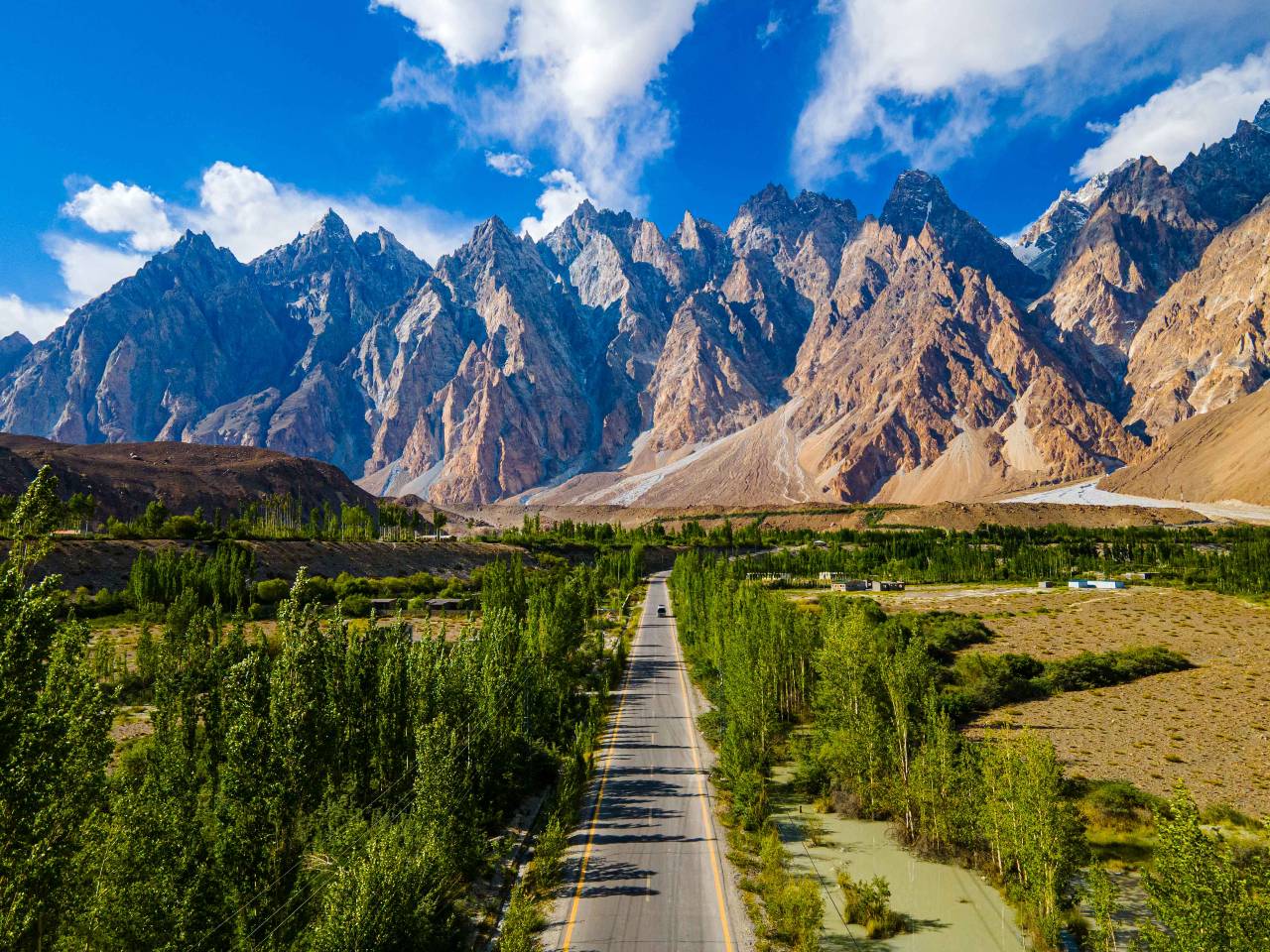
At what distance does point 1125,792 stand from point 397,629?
107 feet

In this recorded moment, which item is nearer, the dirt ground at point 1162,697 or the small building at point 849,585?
the dirt ground at point 1162,697

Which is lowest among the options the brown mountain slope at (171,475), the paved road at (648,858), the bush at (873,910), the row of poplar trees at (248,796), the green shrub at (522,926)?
the bush at (873,910)

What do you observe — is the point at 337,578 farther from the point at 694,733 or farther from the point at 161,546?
the point at 694,733

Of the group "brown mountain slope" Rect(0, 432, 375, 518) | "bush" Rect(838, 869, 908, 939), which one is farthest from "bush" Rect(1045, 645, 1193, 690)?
"brown mountain slope" Rect(0, 432, 375, 518)

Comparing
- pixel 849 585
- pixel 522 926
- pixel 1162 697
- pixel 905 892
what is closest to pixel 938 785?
pixel 905 892

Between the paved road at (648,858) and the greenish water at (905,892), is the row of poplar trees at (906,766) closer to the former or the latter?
the greenish water at (905,892)

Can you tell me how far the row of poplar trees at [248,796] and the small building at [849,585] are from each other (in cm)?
8947

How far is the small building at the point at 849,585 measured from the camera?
10836 centimetres

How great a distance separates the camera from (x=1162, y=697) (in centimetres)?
4912

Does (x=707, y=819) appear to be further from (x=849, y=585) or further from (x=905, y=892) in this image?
(x=849, y=585)

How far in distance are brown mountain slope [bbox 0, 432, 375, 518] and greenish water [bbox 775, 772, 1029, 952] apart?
137m

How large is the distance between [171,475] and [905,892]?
173513 mm

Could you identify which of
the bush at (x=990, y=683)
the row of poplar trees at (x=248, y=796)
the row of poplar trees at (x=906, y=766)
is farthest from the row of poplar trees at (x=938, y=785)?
the row of poplar trees at (x=248, y=796)

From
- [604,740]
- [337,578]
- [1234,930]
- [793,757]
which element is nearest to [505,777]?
[604,740]
